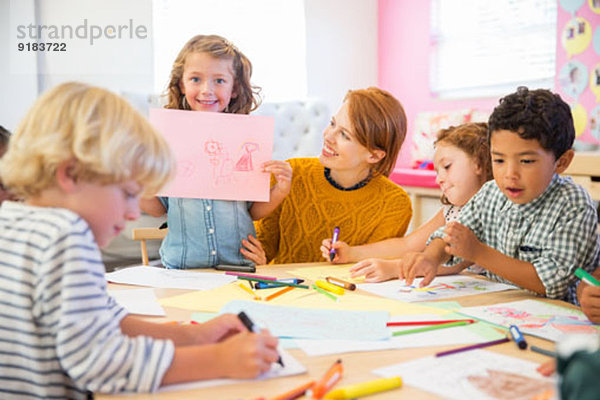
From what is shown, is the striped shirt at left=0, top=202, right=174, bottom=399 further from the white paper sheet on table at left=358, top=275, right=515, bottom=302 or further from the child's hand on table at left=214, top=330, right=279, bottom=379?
the white paper sheet on table at left=358, top=275, right=515, bottom=302

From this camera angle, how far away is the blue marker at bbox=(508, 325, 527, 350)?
0.85 metres

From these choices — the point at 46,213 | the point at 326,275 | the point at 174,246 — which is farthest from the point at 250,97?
the point at 46,213

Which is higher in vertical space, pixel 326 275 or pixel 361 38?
pixel 361 38

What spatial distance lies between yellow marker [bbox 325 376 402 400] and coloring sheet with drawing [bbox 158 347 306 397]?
0.09 m

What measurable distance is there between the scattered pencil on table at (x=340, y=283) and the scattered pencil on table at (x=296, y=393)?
1.76 ft

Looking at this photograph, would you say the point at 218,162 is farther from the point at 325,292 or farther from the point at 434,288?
the point at 434,288

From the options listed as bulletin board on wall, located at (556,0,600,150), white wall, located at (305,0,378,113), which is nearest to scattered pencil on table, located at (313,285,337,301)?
bulletin board on wall, located at (556,0,600,150)

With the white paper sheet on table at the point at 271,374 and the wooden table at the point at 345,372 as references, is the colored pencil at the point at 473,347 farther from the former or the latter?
the white paper sheet on table at the point at 271,374

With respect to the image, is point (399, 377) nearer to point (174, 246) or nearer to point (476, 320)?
point (476, 320)

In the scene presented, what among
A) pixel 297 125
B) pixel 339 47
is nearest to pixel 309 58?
pixel 339 47

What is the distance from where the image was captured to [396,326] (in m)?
0.97

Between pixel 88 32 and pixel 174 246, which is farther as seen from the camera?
pixel 88 32

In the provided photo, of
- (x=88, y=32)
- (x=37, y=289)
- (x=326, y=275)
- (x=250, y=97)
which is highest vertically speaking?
(x=88, y=32)

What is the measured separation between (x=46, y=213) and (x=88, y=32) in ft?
12.8
